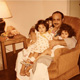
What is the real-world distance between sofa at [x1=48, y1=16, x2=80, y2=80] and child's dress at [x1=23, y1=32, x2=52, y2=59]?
0.32 metres

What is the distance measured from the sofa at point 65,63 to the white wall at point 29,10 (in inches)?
51.7

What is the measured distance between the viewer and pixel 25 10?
3854 millimetres

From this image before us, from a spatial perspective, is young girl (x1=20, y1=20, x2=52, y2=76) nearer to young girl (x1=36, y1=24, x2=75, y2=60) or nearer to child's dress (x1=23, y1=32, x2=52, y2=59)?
child's dress (x1=23, y1=32, x2=52, y2=59)

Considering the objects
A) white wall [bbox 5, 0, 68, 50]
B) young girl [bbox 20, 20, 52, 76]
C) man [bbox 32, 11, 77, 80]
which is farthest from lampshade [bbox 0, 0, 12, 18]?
man [bbox 32, 11, 77, 80]

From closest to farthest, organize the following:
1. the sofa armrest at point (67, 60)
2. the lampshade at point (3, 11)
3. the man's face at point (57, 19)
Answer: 1. the sofa armrest at point (67, 60)
2. the man's face at point (57, 19)
3. the lampshade at point (3, 11)

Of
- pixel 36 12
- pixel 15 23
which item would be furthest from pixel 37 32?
pixel 36 12

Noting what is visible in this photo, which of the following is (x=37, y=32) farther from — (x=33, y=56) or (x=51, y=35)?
(x=33, y=56)

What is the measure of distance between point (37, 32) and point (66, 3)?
1474 mm

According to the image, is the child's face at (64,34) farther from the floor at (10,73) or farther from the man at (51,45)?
the floor at (10,73)

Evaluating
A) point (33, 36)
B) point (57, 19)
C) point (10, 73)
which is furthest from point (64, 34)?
point (10, 73)

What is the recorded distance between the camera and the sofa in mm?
2205

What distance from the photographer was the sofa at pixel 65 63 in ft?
7.23

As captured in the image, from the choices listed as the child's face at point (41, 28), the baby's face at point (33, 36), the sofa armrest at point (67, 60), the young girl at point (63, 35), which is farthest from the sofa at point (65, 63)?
the baby's face at point (33, 36)

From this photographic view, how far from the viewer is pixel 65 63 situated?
7.55 feet
